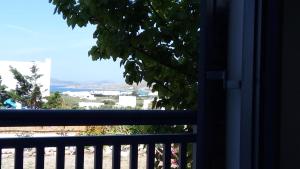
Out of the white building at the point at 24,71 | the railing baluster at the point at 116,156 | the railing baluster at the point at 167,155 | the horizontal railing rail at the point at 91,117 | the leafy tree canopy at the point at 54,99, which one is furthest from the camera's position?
the white building at the point at 24,71

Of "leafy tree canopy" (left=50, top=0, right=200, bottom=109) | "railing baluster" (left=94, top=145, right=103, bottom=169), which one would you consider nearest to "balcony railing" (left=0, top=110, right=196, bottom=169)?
"railing baluster" (left=94, top=145, right=103, bottom=169)

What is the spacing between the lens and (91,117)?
1719 mm

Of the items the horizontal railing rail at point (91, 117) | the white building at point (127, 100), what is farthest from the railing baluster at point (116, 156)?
the white building at point (127, 100)

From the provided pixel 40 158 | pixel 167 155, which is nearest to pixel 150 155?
pixel 167 155

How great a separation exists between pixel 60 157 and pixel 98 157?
17 centimetres

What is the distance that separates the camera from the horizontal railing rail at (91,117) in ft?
5.15

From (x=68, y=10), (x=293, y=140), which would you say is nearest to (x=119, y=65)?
(x=68, y=10)

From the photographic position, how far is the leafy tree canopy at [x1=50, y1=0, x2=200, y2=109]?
8.84 ft

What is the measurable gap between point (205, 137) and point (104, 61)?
60.6 inches

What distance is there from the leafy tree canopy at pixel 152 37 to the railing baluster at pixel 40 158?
1.17 metres

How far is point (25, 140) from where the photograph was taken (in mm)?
1634

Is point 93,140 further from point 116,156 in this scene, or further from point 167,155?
point 167,155

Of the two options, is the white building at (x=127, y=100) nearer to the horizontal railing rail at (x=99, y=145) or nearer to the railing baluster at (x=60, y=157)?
the horizontal railing rail at (x=99, y=145)

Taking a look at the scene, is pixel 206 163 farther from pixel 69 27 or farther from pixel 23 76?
pixel 23 76
